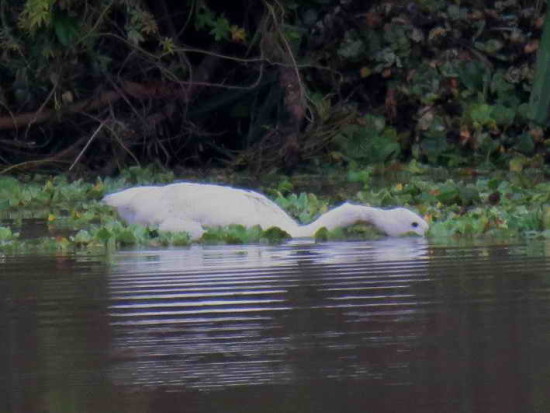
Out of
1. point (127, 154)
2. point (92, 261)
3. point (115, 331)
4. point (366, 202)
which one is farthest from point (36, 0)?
point (115, 331)

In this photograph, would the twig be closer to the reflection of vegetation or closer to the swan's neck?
the reflection of vegetation

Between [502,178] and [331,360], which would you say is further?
[502,178]

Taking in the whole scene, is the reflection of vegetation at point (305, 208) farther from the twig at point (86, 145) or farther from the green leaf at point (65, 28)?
the green leaf at point (65, 28)

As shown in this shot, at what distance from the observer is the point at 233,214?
395 inches

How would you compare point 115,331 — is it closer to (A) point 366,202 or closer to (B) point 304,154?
(A) point 366,202

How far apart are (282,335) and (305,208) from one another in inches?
246

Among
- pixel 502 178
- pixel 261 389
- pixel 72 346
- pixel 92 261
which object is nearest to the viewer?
pixel 261 389

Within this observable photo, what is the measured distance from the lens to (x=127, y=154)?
16875 millimetres

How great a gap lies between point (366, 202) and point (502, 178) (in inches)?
113

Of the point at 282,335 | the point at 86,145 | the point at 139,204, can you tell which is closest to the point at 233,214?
the point at 139,204

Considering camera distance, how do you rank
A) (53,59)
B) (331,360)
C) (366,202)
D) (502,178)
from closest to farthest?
1. (331,360)
2. (366,202)
3. (502,178)
4. (53,59)

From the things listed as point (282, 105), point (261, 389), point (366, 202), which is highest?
point (282, 105)

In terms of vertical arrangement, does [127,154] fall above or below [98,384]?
above

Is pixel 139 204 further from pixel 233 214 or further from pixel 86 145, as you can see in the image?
pixel 86 145
